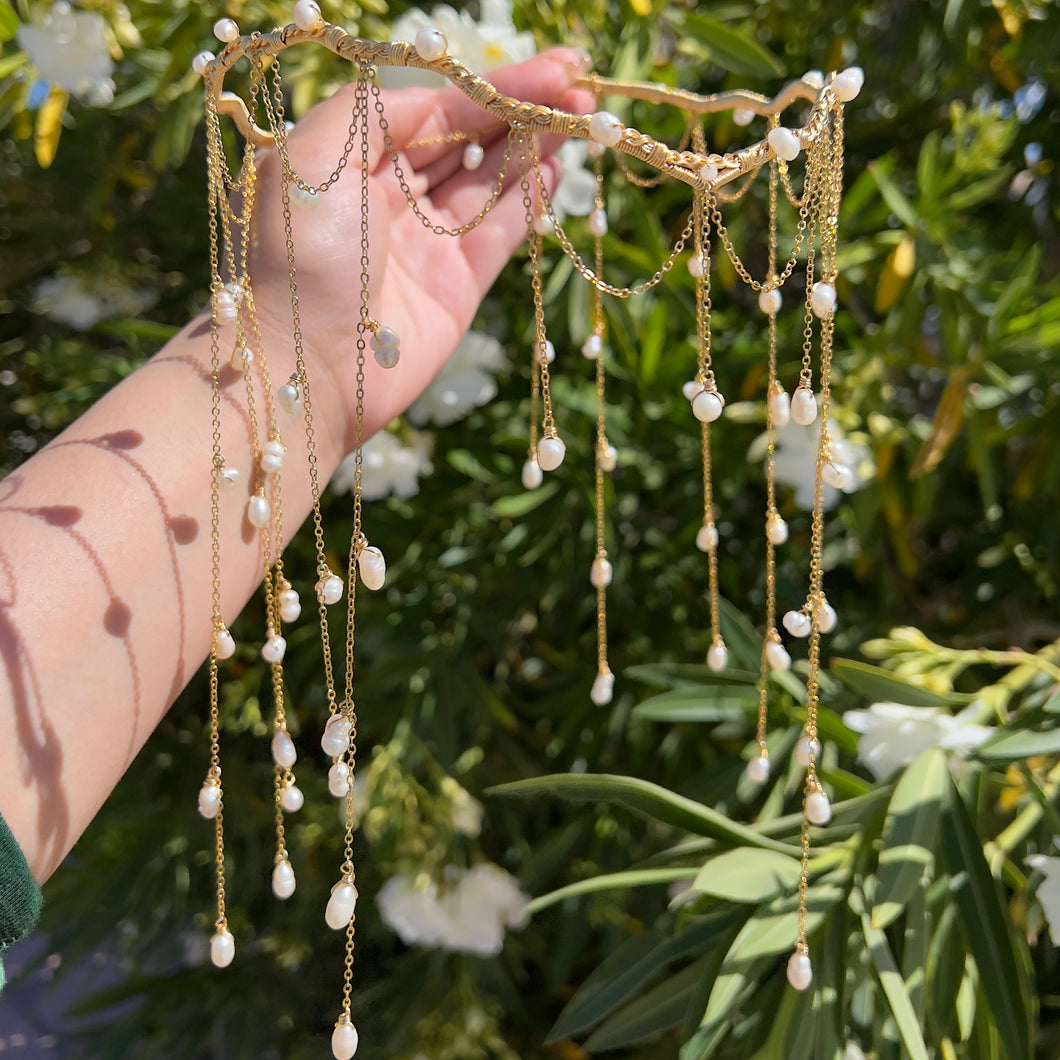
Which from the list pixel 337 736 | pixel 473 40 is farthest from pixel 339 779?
pixel 473 40

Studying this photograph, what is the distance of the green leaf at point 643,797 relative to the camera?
26.1 inches

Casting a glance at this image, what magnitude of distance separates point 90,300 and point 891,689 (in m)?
1.08

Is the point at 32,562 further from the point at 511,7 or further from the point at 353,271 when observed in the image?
the point at 511,7

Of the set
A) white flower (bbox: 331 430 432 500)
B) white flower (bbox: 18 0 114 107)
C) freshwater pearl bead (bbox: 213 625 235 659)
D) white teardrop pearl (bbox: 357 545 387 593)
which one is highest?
white flower (bbox: 18 0 114 107)

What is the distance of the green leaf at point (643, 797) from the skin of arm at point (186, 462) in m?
0.29

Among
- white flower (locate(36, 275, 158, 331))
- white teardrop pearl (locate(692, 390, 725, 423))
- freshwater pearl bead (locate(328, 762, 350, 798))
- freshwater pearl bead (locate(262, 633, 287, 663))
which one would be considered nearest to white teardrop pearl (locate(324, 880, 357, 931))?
freshwater pearl bead (locate(328, 762, 350, 798))

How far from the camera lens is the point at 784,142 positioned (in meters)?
0.55

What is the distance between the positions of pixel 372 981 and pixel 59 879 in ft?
1.52

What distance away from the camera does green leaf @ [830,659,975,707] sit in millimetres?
748

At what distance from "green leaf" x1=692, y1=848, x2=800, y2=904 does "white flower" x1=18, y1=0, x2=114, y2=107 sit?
917 mm

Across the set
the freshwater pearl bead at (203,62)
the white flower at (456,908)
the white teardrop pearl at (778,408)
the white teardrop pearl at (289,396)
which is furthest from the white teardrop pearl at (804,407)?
the white flower at (456,908)

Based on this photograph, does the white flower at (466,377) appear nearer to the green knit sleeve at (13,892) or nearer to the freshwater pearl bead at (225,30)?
the freshwater pearl bead at (225,30)

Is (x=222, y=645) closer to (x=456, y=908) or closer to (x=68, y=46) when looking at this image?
(x=456, y=908)

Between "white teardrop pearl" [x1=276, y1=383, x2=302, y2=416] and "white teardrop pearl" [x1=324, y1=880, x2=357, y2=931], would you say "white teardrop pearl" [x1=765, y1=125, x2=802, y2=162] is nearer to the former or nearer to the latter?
"white teardrop pearl" [x1=276, y1=383, x2=302, y2=416]
